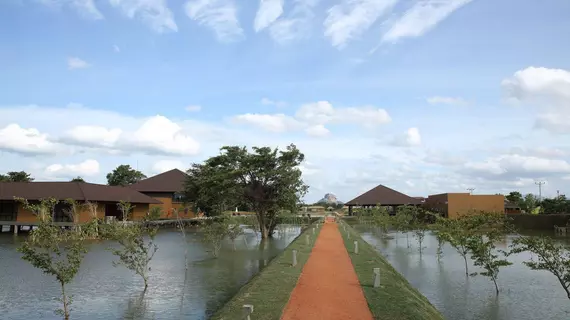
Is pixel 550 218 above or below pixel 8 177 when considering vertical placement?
below

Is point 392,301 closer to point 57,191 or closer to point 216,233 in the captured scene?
point 216,233

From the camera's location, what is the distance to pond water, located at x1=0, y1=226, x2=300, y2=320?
11352 millimetres

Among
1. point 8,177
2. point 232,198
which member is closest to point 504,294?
point 232,198

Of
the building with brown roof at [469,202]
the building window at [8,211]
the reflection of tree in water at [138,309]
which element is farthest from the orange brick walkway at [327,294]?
the building with brown roof at [469,202]

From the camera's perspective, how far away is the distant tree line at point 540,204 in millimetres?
50031

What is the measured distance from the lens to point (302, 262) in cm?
1622

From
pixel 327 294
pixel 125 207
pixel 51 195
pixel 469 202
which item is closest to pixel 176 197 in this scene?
pixel 51 195

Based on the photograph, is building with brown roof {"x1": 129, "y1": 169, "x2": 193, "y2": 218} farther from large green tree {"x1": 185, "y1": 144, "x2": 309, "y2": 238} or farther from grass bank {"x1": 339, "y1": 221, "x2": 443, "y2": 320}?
grass bank {"x1": 339, "y1": 221, "x2": 443, "y2": 320}

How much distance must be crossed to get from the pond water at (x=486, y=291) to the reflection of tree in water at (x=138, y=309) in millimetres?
7627

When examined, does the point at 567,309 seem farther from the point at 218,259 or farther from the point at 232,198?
the point at 232,198

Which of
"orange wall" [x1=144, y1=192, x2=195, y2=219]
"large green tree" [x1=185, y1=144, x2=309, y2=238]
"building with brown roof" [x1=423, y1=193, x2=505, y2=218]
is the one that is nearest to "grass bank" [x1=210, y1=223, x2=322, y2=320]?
"large green tree" [x1=185, y1=144, x2=309, y2=238]

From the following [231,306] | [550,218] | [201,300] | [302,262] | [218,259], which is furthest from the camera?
[550,218]

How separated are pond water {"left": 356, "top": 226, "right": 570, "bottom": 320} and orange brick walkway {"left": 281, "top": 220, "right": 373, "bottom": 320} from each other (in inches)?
97.4

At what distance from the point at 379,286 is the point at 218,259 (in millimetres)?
11417
